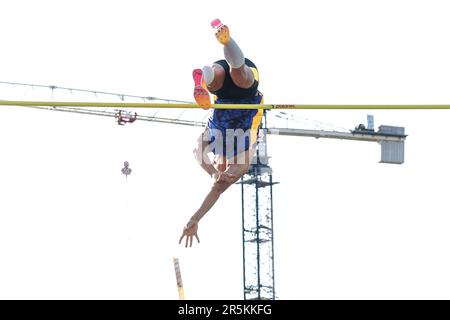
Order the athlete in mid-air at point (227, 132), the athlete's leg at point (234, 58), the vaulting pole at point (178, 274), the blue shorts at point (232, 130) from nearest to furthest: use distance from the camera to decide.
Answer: the athlete's leg at point (234, 58) → the athlete in mid-air at point (227, 132) → the blue shorts at point (232, 130) → the vaulting pole at point (178, 274)

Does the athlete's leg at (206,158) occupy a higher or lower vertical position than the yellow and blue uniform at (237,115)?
lower

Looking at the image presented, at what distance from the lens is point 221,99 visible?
51.8 feet

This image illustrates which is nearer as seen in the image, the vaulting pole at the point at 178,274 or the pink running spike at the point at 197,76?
the pink running spike at the point at 197,76

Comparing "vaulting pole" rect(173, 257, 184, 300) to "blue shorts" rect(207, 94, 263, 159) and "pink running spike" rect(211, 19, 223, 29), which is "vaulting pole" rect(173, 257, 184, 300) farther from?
"pink running spike" rect(211, 19, 223, 29)

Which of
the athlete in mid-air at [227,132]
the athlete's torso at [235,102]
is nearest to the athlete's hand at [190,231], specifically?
the athlete in mid-air at [227,132]

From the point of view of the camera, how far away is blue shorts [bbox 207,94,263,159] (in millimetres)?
15844

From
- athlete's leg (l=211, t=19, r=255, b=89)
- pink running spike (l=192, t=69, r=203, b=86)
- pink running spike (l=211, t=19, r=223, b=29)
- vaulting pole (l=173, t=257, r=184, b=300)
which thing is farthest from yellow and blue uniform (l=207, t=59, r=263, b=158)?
vaulting pole (l=173, t=257, r=184, b=300)

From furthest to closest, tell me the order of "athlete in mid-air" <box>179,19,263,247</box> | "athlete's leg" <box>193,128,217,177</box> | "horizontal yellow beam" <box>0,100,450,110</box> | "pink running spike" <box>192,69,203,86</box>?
"athlete's leg" <box>193,128,217,177</box> < "horizontal yellow beam" <box>0,100,450,110</box> < "athlete in mid-air" <box>179,19,263,247</box> < "pink running spike" <box>192,69,203,86</box>

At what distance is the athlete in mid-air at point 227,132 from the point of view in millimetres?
15430

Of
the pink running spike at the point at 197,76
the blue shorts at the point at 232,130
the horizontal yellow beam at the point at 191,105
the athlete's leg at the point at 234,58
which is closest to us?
the athlete's leg at the point at 234,58

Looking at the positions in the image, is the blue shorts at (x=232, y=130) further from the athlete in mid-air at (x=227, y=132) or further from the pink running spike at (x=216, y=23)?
the pink running spike at (x=216, y=23)
